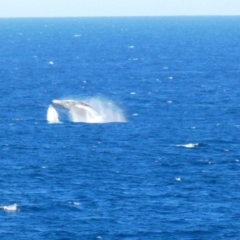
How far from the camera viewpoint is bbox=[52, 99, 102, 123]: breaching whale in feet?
458

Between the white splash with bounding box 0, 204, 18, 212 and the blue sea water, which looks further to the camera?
the white splash with bounding box 0, 204, 18, 212

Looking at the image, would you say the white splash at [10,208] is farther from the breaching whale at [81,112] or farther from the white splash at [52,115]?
the breaching whale at [81,112]

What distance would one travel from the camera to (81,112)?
462 feet

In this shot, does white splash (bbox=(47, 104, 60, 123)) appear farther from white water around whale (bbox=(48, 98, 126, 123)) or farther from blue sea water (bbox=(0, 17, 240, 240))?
blue sea water (bbox=(0, 17, 240, 240))

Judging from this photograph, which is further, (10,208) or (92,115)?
(92,115)

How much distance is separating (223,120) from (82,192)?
152 feet

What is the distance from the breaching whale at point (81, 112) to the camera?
140m

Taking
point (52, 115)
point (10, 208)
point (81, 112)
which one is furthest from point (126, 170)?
point (81, 112)

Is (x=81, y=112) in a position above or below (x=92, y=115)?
above

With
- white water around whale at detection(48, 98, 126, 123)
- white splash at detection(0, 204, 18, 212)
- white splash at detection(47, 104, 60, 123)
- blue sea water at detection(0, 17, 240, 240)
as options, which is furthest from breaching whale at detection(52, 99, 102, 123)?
white splash at detection(0, 204, 18, 212)

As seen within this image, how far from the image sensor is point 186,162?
364 ft

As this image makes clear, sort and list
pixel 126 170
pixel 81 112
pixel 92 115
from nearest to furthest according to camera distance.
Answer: pixel 126 170, pixel 92 115, pixel 81 112

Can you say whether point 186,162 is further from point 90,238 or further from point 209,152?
point 90,238

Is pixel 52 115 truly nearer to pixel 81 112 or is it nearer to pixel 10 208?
pixel 81 112
